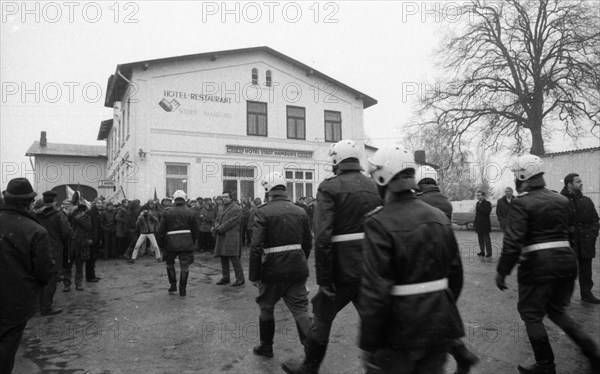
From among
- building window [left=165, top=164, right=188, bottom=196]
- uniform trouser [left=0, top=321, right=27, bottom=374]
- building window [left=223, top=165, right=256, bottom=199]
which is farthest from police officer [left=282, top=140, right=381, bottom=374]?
building window [left=223, top=165, right=256, bottom=199]

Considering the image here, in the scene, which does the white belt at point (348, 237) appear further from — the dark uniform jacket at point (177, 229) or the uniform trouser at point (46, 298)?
the uniform trouser at point (46, 298)

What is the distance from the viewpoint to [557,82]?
999 inches

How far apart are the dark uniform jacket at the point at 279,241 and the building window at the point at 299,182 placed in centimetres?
1879

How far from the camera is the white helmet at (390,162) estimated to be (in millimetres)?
2891

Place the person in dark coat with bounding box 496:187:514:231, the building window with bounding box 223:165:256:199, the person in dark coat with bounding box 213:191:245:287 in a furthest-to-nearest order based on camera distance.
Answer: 1. the building window with bounding box 223:165:256:199
2. the person in dark coat with bounding box 496:187:514:231
3. the person in dark coat with bounding box 213:191:245:287

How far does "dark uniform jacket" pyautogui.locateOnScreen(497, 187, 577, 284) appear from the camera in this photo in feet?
13.6

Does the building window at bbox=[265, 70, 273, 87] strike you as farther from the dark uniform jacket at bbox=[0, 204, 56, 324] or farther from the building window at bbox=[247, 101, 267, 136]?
the dark uniform jacket at bbox=[0, 204, 56, 324]

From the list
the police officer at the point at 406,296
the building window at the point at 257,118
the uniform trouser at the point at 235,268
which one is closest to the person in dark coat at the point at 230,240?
the uniform trouser at the point at 235,268

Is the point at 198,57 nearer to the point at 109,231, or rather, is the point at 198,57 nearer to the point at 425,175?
the point at 109,231

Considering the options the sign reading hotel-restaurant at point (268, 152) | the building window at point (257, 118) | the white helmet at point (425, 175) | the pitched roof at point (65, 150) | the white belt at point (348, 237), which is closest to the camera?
the white belt at point (348, 237)

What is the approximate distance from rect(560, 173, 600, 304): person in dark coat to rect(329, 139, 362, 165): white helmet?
455 cm

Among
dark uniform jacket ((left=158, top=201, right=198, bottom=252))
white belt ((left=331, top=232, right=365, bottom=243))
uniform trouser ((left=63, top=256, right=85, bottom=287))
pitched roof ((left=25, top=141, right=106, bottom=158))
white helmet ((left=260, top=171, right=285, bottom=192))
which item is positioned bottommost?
uniform trouser ((left=63, top=256, right=85, bottom=287))

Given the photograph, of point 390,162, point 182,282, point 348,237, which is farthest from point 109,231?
point 390,162

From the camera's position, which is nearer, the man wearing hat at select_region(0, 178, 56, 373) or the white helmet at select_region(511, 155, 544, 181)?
the man wearing hat at select_region(0, 178, 56, 373)
